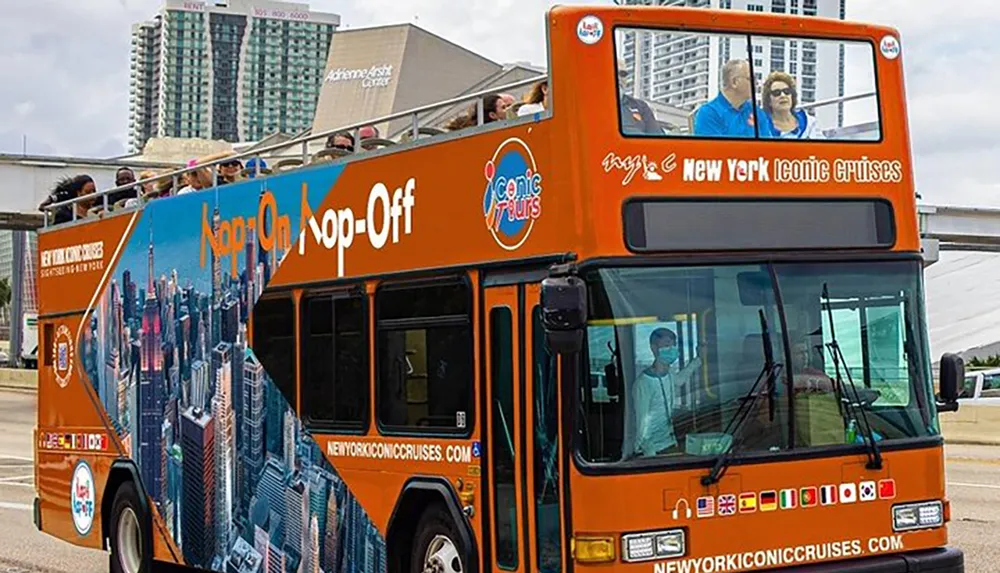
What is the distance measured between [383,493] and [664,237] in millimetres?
2493

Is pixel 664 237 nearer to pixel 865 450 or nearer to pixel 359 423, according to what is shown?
pixel 865 450

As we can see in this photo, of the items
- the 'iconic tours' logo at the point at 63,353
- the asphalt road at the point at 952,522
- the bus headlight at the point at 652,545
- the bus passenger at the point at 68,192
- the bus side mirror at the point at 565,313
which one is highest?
the bus passenger at the point at 68,192

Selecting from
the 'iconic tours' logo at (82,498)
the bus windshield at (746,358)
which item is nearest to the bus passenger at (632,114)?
the bus windshield at (746,358)

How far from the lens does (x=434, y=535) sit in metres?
8.53

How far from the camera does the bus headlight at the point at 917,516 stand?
7801mm

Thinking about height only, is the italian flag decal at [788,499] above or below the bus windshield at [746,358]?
below

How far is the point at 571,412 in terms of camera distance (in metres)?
7.26

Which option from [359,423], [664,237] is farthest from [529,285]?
[359,423]

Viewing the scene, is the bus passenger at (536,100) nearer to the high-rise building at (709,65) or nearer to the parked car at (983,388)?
the high-rise building at (709,65)

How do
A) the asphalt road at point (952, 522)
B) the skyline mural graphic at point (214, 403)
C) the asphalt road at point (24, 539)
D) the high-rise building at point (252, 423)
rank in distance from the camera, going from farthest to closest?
the asphalt road at point (24, 539) → the asphalt road at point (952, 522) → the high-rise building at point (252, 423) → the skyline mural graphic at point (214, 403)

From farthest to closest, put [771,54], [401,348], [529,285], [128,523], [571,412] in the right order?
[128,523] < [401,348] < [771,54] < [529,285] < [571,412]

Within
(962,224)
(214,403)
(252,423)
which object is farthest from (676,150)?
(962,224)

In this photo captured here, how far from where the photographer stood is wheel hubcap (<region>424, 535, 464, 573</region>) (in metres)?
8.26

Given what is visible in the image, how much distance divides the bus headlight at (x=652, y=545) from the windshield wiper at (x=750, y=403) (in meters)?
0.30
